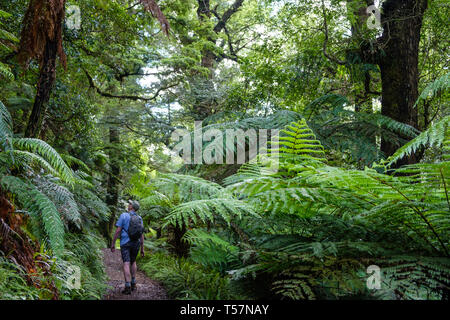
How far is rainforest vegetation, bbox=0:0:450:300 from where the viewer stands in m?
1.00

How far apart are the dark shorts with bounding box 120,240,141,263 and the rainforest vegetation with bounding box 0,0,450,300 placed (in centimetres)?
53

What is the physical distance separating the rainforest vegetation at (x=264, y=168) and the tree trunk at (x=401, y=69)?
2 centimetres

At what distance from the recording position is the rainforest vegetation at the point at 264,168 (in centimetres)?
100

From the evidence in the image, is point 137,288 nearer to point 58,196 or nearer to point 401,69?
point 58,196

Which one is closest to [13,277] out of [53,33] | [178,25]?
[53,33]

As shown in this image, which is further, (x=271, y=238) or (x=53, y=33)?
(x=53, y=33)

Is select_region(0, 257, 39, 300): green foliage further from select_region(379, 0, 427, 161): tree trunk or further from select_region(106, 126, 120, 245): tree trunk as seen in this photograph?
select_region(106, 126, 120, 245): tree trunk

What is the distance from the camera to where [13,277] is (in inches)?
90.0

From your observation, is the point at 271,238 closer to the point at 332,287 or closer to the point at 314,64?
the point at 332,287

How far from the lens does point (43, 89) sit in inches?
101

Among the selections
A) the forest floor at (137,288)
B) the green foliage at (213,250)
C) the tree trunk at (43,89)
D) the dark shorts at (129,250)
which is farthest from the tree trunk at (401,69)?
the forest floor at (137,288)

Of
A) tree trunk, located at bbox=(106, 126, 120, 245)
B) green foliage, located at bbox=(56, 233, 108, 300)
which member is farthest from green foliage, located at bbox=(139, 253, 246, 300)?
tree trunk, located at bbox=(106, 126, 120, 245)

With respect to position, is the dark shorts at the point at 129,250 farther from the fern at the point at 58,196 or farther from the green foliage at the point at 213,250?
the fern at the point at 58,196
